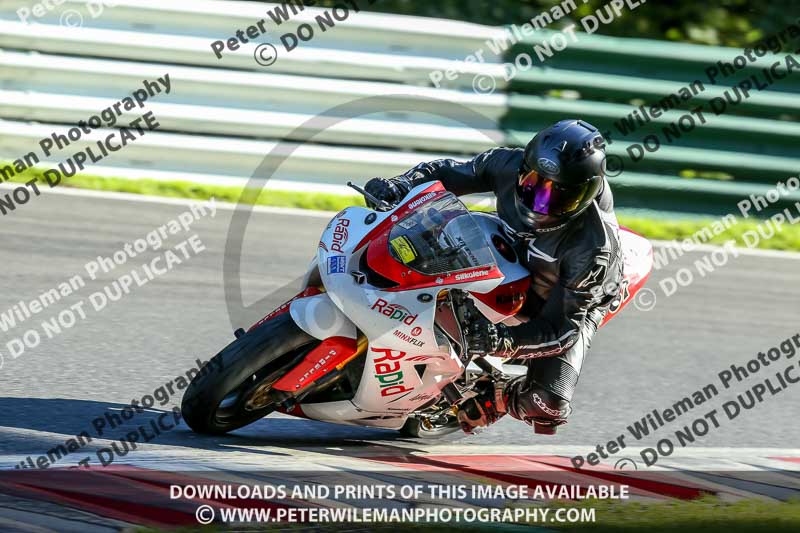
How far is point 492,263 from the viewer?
418 cm

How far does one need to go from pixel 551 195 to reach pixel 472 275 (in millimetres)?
432

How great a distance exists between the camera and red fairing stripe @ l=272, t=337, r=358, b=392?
166 inches

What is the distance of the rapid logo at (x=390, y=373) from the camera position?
167 inches

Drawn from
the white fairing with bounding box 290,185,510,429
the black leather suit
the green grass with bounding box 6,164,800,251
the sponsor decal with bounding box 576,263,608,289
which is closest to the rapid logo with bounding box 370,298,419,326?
the white fairing with bounding box 290,185,510,429

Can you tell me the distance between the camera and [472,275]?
4137 millimetres

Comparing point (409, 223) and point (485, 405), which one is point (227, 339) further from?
point (409, 223)

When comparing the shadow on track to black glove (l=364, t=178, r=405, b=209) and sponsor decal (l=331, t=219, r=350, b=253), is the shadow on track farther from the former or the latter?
black glove (l=364, t=178, r=405, b=209)

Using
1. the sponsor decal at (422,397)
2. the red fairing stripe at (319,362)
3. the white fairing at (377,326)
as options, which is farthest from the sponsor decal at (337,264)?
the sponsor decal at (422,397)

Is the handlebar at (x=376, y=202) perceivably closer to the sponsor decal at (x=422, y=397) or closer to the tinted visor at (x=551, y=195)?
the tinted visor at (x=551, y=195)

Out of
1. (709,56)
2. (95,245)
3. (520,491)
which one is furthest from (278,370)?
(709,56)

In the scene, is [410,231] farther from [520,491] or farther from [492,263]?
[520,491]

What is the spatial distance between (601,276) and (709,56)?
19.3 ft

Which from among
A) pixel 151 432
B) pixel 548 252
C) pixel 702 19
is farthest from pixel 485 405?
pixel 702 19

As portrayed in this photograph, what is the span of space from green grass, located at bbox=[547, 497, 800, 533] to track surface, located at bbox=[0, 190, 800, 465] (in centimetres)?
109
